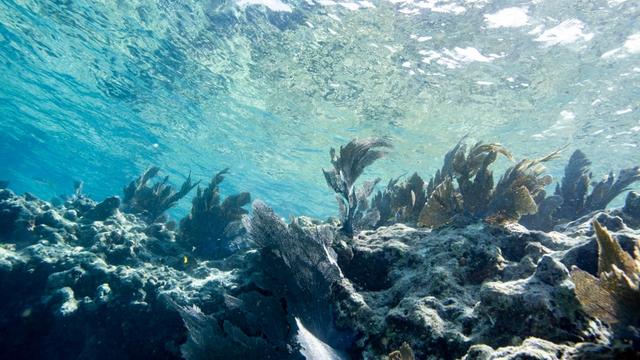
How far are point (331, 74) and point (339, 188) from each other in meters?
9.61

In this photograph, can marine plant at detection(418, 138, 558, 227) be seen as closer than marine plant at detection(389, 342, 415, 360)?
No

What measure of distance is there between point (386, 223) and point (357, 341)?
14.7 ft

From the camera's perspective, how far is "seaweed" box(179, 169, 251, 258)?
8.58 meters

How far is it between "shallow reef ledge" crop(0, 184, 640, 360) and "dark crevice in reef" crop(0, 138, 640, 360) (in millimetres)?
15

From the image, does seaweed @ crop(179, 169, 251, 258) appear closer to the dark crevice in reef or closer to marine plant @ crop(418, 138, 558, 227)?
the dark crevice in reef

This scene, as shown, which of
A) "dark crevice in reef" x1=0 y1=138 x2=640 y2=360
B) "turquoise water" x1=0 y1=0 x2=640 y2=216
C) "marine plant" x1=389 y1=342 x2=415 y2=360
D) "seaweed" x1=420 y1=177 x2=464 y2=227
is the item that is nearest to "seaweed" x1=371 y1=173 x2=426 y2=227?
"dark crevice in reef" x1=0 y1=138 x2=640 y2=360

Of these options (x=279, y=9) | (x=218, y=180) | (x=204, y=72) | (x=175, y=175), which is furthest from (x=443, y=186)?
(x=175, y=175)

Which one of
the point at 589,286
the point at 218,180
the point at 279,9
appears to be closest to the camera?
the point at 589,286

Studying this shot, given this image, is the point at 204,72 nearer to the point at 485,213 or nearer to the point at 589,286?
the point at 485,213

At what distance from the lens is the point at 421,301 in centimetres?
326

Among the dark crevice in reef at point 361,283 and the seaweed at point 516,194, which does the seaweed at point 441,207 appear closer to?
the dark crevice in reef at point 361,283

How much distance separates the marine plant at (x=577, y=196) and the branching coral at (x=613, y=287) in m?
6.08

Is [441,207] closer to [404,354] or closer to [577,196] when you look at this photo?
[404,354]

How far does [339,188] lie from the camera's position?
572 centimetres
